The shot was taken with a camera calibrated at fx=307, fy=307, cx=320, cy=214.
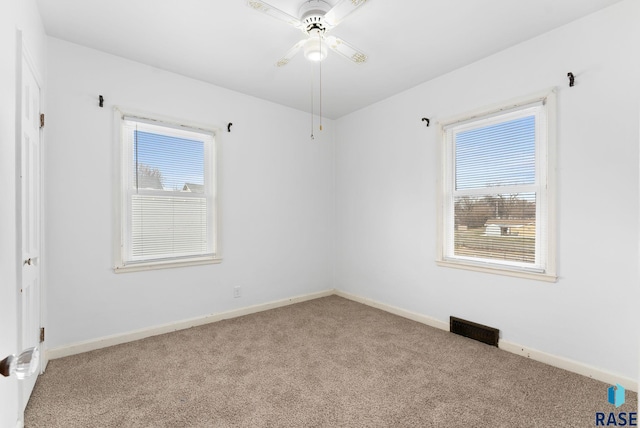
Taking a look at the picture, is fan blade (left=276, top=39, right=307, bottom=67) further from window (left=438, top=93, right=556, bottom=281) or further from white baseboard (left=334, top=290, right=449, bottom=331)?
white baseboard (left=334, top=290, right=449, bottom=331)

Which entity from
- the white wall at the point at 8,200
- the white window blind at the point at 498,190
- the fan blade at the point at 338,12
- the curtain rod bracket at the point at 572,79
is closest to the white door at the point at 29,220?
the white wall at the point at 8,200

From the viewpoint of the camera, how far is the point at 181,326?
3262mm

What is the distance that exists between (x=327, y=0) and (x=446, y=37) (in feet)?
3.70

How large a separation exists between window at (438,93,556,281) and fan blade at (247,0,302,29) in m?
1.89

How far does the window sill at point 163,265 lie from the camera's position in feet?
9.65

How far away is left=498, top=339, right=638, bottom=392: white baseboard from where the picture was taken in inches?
85.4

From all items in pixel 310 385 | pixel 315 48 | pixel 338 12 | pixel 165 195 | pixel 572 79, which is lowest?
pixel 310 385

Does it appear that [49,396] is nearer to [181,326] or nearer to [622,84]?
[181,326]

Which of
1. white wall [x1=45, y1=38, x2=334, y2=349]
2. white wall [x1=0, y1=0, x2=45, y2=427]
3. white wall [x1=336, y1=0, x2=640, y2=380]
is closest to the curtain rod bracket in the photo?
white wall [x1=336, y1=0, x2=640, y2=380]

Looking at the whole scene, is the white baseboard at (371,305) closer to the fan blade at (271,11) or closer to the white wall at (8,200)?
the white wall at (8,200)

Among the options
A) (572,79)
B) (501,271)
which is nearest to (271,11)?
(572,79)

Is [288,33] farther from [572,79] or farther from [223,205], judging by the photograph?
[572,79]

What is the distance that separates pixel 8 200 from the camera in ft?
5.14

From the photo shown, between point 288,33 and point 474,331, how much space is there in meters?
3.20
